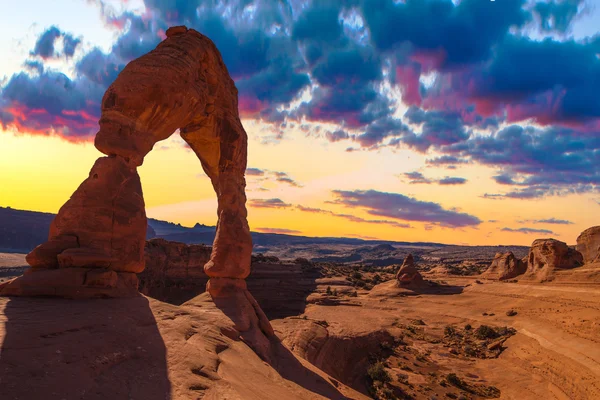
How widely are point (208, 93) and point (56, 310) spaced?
8.92 meters

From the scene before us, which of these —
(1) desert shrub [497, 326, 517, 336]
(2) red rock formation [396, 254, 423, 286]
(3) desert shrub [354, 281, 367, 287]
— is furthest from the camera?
(3) desert shrub [354, 281, 367, 287]

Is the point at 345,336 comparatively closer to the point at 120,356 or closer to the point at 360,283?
the point at 120,356

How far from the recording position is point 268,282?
32250 mm

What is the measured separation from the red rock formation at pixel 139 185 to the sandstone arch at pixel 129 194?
2 centimetres

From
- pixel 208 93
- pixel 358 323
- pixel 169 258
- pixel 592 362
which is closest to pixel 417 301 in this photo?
pixel 358 323

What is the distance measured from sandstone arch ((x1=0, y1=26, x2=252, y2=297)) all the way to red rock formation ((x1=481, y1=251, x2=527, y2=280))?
29025 millimetres

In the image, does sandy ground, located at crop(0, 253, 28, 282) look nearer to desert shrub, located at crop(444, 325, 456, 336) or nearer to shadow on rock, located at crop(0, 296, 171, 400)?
shadow on rock, located at crop(0, 296, 171, 400)

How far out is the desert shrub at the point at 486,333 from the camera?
21737 mm

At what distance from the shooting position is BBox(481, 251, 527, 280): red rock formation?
108ft

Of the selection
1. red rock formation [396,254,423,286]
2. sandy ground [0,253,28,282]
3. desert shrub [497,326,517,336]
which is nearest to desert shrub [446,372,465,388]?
desert shrub [497,326,517,336]

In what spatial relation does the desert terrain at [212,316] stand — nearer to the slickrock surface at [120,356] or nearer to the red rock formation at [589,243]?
the slickrock surface at [120,356]

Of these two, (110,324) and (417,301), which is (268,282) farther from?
(110,324)

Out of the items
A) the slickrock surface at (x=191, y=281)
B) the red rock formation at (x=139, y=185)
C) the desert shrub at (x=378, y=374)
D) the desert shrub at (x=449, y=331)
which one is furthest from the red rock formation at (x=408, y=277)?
the red rock formation at (x=139, y=185)

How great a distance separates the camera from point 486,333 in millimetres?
22031
